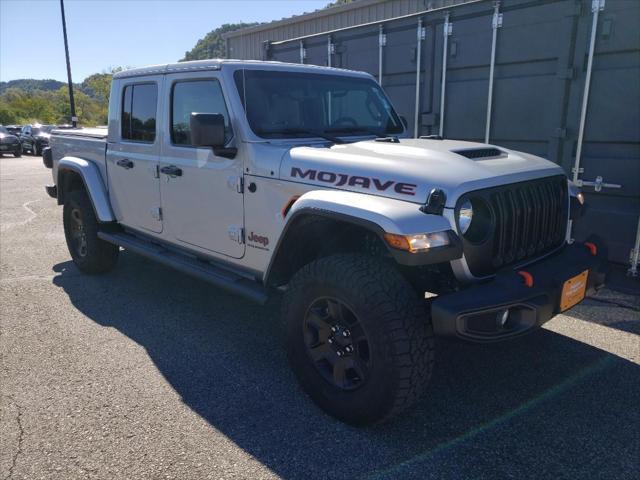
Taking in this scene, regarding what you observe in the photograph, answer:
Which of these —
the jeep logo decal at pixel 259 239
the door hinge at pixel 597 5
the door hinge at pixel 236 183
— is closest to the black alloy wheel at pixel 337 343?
the jeep logo decal at pixel 259 239

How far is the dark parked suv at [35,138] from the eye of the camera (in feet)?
81.8

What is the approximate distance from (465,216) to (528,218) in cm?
53

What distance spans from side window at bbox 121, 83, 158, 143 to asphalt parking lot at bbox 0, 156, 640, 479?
1.50 m

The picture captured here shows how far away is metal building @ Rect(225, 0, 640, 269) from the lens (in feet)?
15.1

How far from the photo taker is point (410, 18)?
585 cm

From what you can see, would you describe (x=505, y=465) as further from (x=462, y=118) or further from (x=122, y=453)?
(x=462, y=118)

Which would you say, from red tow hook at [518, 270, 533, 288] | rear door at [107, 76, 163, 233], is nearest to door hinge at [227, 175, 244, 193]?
rear door at [107, 76, 163, 233]

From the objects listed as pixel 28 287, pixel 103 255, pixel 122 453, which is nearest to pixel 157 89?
pixel 103 255

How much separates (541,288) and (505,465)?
875mm

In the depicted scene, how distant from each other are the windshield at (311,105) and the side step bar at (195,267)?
100 centimetres

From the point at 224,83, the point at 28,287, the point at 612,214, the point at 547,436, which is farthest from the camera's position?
the point at 28,287

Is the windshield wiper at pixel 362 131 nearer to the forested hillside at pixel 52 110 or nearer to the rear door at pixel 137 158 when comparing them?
the rear door at pixel 137 158

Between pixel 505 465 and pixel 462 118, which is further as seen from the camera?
pixel 462 118

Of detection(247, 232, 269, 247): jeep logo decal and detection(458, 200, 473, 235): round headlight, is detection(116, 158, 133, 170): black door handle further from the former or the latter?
detection(458, 200, 473, 235): round headlight
